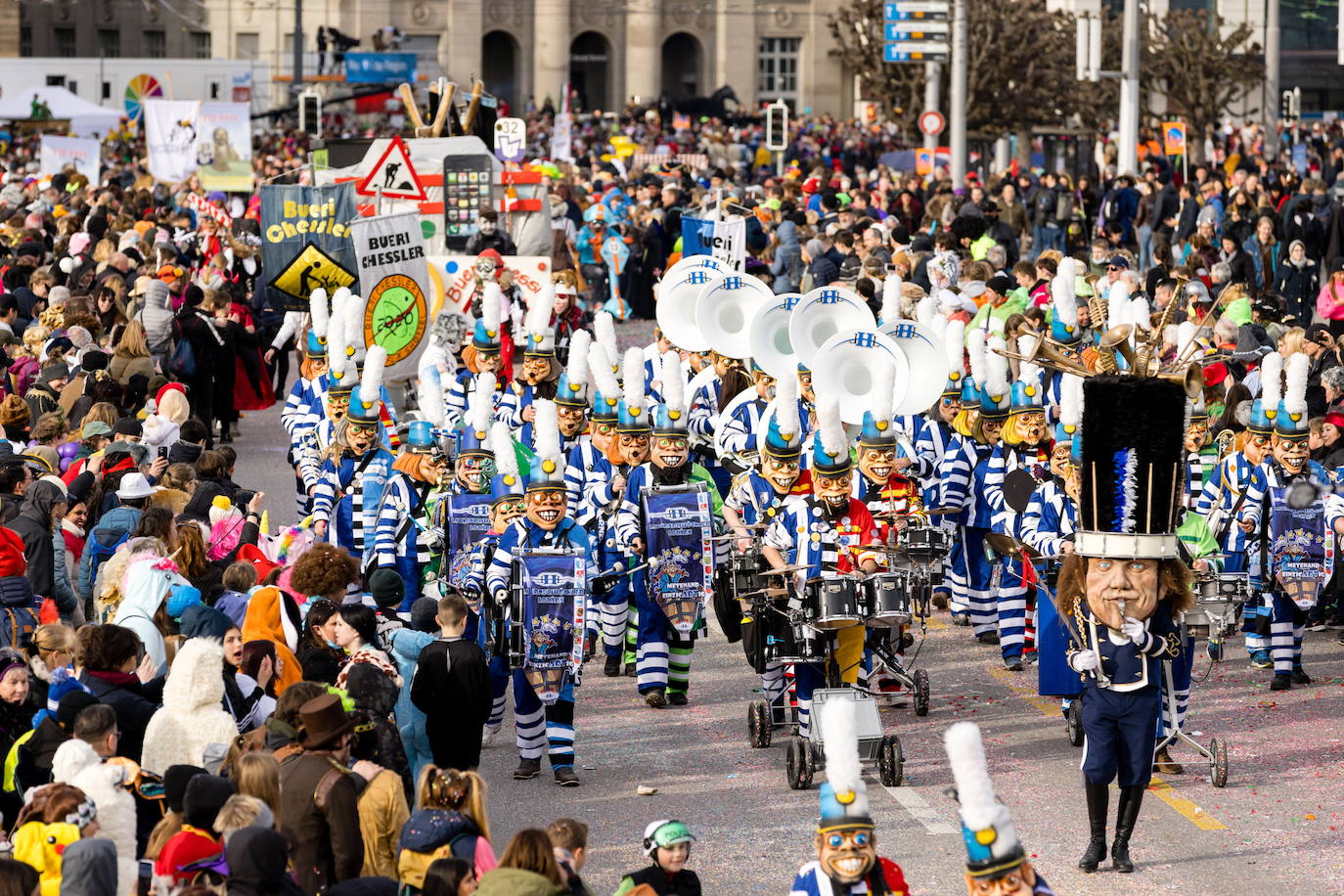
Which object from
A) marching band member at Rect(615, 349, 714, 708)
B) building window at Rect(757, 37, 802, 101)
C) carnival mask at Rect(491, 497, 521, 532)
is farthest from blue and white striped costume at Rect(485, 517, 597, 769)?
building window at Rect(757, 37, 802, 101)

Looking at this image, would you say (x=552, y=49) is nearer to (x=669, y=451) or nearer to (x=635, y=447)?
(x=635, y=447)

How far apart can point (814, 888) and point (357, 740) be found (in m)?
2.15

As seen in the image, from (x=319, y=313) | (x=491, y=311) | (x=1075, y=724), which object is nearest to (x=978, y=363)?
(x=1075, y=724)

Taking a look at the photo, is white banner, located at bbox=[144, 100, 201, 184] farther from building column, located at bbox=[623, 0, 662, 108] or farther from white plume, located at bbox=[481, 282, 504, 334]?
building column, located at bbox=[623, 0, 662, 108]

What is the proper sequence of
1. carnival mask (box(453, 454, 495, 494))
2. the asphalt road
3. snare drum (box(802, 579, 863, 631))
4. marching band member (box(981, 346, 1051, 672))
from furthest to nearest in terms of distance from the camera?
marching band member (box(981, 346, 1051, 672))
carnival mask (box(453, 454, 495, 494))
snare drum (box(802, 579, 863, 631))
the asphalt road

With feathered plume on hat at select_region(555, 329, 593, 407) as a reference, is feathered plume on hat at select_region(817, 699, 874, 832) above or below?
below

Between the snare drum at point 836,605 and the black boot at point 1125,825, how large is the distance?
162cm

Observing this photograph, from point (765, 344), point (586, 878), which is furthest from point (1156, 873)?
point (765, 344)

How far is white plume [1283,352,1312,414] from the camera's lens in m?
11.9

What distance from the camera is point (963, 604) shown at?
1463cm

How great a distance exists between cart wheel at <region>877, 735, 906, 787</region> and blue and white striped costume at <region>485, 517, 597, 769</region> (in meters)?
1.45

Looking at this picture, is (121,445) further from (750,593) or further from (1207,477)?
(1207,477)

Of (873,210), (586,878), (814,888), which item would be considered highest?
(873,210)

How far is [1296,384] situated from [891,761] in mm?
3163
